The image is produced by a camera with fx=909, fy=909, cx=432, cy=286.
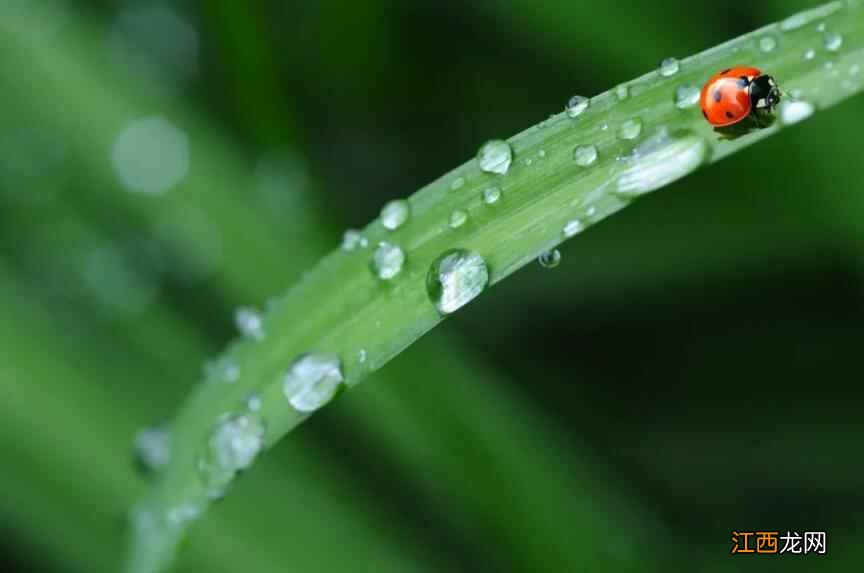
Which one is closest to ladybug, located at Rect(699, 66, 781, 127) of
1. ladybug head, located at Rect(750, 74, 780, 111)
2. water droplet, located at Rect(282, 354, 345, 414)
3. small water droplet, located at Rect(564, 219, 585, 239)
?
ladybug head, located at Rect(750, 74, 780, 111)

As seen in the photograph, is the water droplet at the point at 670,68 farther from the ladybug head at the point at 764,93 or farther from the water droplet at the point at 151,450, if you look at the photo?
the water droplet at the point at 151,450

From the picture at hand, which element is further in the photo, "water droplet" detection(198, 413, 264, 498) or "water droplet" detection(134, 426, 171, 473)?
"water droplet" detection(134, 426, 171, 473)

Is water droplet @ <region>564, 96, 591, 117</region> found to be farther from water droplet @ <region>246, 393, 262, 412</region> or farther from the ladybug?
water droplet @ <region>246, 393, 262, 412</region>

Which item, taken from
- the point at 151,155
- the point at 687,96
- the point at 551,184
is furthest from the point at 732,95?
the point at 151,155

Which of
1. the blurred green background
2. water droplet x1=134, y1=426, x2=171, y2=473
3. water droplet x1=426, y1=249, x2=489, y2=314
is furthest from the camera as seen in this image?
the blurred green background

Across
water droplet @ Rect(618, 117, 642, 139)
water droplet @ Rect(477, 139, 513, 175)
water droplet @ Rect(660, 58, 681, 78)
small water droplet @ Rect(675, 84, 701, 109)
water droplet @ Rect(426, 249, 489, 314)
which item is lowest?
water droplet @ Rect(426, 249, 489, 314)

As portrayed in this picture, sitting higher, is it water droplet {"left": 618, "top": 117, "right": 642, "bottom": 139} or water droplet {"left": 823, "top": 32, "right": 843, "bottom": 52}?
water droplet {"left": 823, "top": 32, "right": 843, "bottom": 52}
